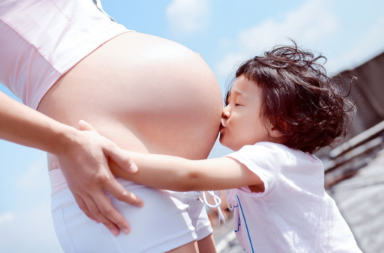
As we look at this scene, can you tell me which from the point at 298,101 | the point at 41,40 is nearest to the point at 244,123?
the point at 298,101

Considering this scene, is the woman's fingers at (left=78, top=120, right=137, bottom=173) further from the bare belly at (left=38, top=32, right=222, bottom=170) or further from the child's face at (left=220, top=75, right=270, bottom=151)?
the child's face at (left=220, top=75, right=270, bottom=151)

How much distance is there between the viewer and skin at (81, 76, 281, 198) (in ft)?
2.67

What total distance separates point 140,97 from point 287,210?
0.51m

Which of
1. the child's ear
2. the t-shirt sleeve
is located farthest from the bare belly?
the child's ear

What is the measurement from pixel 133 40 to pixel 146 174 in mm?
349

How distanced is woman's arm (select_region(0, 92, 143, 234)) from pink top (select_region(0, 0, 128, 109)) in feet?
0.53

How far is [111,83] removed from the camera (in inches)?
33.8

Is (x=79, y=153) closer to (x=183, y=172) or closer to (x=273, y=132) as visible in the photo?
(x=183, y=172)

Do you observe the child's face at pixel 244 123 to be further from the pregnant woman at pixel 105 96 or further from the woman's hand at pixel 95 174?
the woman's hand at pixel 95 174

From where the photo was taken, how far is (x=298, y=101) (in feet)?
3.96

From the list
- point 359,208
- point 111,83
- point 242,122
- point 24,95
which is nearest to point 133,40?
point 111,83

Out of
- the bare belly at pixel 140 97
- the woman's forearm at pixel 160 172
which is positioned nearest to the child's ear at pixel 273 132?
the bare belly at pixel 140 97

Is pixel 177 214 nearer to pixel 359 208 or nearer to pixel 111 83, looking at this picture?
pixel 111 83

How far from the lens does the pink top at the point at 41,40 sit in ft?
2.81
